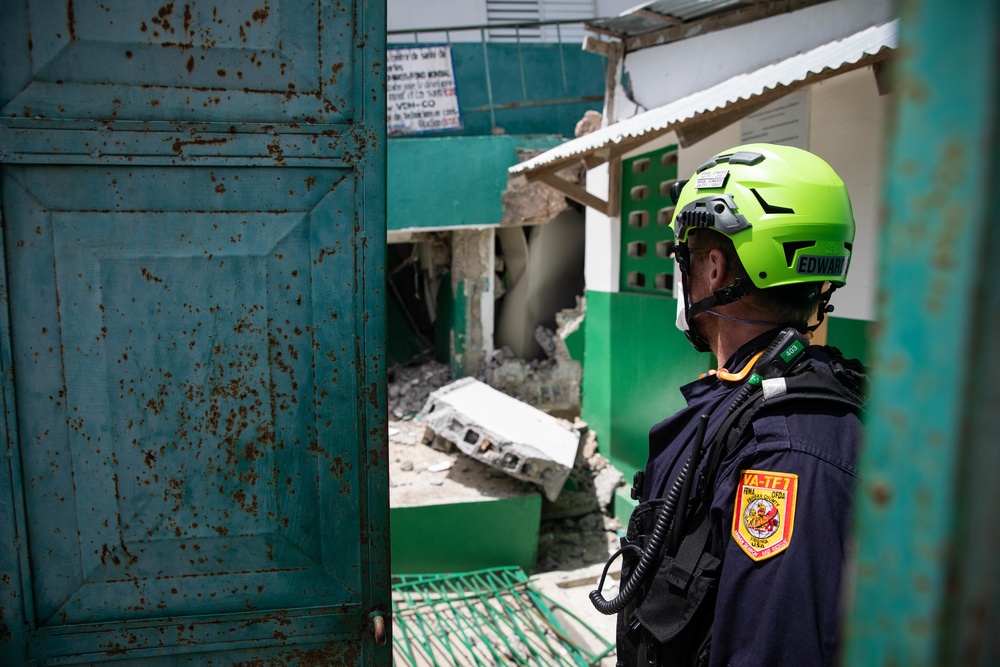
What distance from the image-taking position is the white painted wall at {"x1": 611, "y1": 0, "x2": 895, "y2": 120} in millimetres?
3443

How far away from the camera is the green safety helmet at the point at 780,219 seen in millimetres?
1455

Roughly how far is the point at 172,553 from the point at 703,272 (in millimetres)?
1402

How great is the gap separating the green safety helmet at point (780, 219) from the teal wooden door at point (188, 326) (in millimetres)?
794

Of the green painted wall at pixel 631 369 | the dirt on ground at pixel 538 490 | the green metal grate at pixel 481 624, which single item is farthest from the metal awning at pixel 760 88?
the green metal grate at pixel 481 624

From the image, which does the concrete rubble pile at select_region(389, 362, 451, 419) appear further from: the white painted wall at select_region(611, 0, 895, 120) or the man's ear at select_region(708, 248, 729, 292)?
the man's ear at select_region(708, 248, 729, 292)

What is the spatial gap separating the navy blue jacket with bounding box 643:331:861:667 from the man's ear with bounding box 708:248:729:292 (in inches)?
11.7

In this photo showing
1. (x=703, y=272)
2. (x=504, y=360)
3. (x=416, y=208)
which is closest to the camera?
(x=703, y=272)

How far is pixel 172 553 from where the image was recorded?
1510mm

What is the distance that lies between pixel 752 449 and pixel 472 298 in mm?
5630

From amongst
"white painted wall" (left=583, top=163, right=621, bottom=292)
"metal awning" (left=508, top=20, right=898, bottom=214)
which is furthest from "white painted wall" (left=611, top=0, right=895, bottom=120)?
"white painted wall" (left=583, top=163, right=621, bottom=292)

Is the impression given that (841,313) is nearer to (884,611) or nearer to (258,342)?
(258,342)

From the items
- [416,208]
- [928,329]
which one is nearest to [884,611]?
[928,329]

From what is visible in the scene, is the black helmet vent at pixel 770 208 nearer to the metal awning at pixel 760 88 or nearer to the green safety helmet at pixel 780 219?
the green safety helmet at pixel 780 219

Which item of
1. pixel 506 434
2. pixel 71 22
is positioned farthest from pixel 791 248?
pixel 506 434
